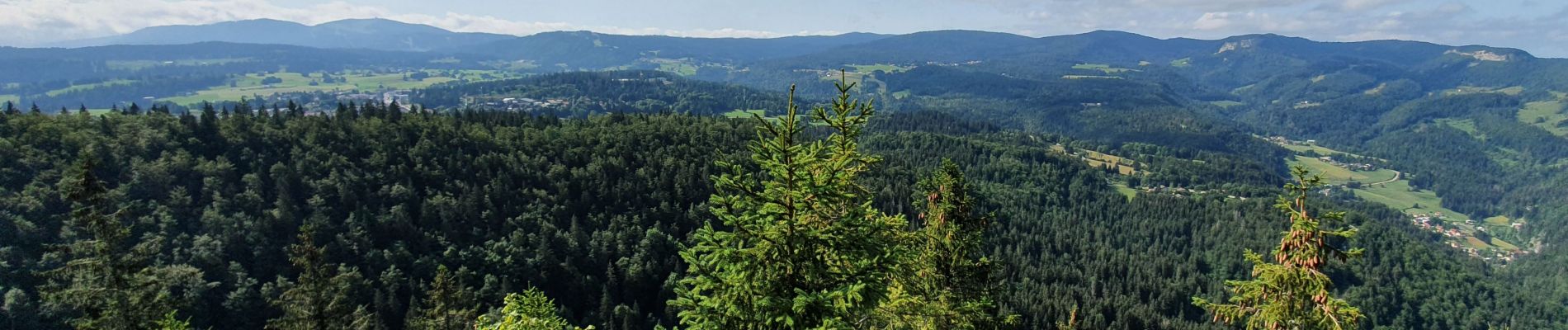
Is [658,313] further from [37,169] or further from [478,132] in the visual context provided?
[37,169]

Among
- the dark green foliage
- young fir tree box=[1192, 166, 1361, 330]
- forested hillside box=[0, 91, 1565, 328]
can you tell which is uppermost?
young fir tree box=[1192, 166, 1361, 330]

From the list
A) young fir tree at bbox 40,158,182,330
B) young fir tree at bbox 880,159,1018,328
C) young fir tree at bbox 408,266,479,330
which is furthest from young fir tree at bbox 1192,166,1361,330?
young fir tree at bbox 408,266,479,330

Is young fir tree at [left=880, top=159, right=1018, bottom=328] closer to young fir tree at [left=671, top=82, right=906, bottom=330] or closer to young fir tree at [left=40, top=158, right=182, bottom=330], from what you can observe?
young fir tree at [left=671, top=82, right=906, bottom=330]

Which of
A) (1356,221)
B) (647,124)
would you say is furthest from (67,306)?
(1356,221)

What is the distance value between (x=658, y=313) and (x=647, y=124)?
68235 millimetres

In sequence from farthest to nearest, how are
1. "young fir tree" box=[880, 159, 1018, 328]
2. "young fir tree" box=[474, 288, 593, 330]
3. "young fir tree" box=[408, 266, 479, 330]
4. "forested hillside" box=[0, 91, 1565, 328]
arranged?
"forested hillside" box=[0, 91, 1565, 328] → "young fir tree" box=[408, 266, 479, 330] → "young fir tree" box=[880, 159, 1018, 328] → "young fir tree" box=[474, 288, 593, 330]

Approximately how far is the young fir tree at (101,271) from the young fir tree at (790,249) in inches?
886

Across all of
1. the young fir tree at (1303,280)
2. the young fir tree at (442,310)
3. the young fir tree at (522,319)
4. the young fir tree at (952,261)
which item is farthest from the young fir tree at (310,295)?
the young fir tree at (1303,280)

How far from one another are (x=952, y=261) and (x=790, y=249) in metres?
14.8

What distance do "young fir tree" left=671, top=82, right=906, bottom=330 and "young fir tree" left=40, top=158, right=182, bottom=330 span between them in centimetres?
2251

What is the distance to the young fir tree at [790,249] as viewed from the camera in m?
15.2

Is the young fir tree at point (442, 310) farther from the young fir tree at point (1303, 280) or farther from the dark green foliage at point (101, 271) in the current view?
the young fir tree at point (1303, 280)

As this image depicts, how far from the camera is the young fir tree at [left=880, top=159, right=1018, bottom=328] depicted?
2678 cm

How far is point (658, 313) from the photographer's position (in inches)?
3866
